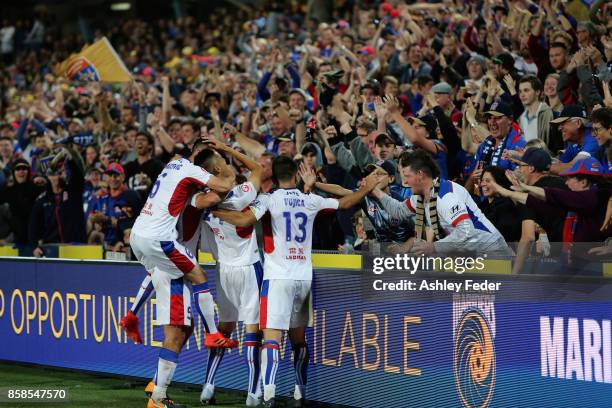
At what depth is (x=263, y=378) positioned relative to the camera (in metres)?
9.68

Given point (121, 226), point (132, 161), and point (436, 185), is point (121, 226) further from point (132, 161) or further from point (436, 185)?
point (436, 185)

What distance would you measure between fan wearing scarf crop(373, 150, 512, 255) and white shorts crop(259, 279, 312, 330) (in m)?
1.13

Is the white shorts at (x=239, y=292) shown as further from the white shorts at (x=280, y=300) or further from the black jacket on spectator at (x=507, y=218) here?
the black jacket on spectator at (x=507, y=218)

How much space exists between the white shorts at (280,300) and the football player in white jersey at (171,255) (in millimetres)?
534

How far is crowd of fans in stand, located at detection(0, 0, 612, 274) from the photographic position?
10031mm

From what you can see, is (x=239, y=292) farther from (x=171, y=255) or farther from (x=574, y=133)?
(x=574, y=133)

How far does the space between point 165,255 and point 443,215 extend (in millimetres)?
2469

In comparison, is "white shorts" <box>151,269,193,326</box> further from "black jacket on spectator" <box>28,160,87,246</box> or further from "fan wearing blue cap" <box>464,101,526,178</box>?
"black jacket on spectator" <box>28,160,87,246</box>

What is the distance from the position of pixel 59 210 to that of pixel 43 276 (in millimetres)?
2915

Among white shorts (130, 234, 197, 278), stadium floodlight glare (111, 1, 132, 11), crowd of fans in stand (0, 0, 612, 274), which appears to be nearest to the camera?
white shorts (130, 234, 197, 278)

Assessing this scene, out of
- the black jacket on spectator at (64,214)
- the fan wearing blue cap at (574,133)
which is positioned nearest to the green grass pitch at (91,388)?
the black jacket on spectator at (64,214)

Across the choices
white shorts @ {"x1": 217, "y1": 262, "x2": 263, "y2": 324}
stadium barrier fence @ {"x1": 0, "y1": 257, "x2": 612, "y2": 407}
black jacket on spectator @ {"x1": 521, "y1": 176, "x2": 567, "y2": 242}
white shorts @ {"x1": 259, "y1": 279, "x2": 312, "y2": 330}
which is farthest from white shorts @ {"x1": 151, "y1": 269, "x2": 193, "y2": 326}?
black jacket on spectator @ {"x1": 521, "y1": 176, "x2": 567, "y2": 242}

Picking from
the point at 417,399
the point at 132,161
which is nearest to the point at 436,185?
the point at 417,399

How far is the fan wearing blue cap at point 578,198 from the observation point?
30.1 ft
